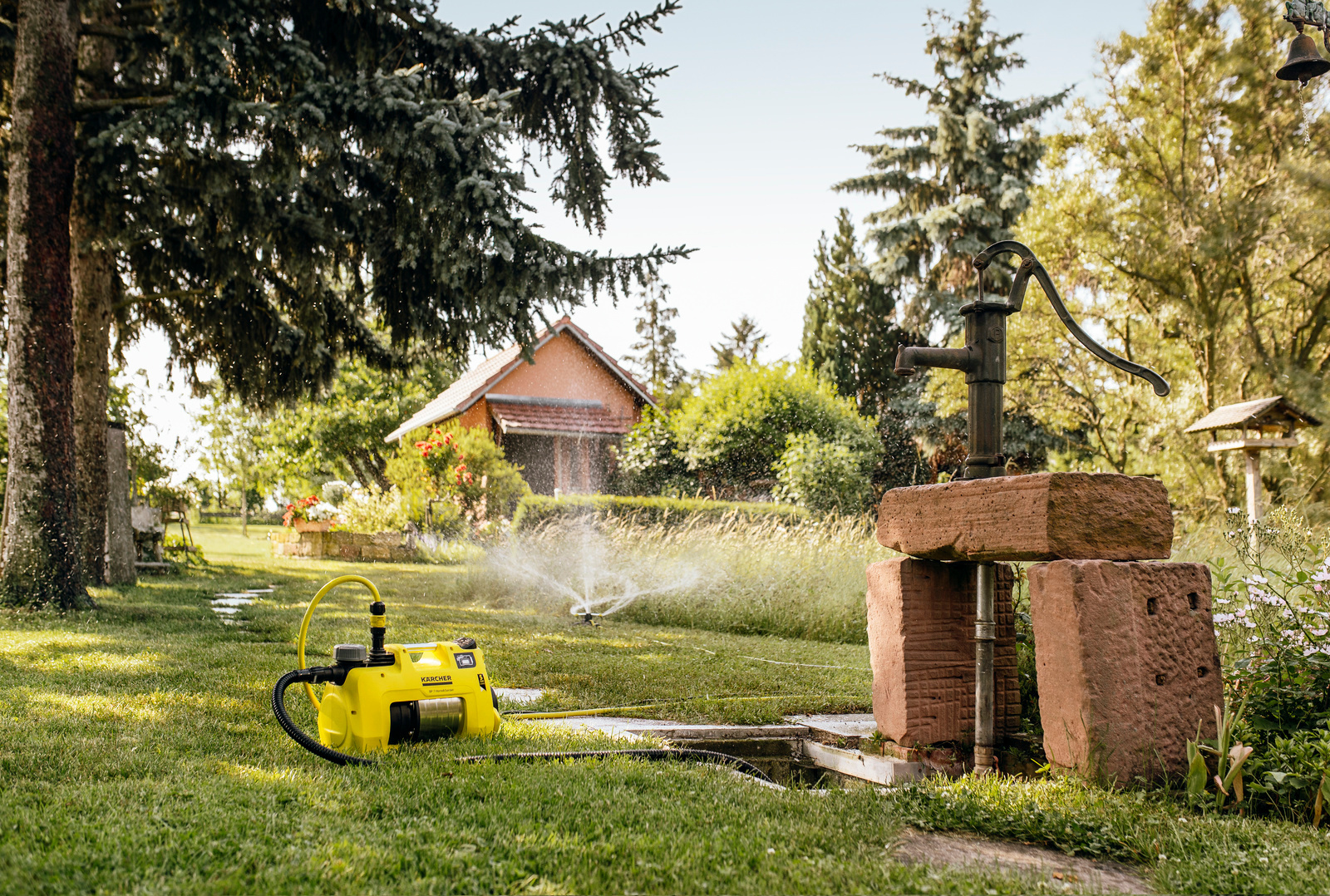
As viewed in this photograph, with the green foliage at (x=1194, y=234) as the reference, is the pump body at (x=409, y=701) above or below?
below

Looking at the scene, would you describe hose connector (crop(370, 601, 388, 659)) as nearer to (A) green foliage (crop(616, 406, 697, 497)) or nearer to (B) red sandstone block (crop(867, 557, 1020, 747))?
(B) red sandstone block (crop(867, 557, 1020, 747))

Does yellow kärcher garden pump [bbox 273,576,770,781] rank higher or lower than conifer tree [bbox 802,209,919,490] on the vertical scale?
lower

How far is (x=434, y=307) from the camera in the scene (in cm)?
928

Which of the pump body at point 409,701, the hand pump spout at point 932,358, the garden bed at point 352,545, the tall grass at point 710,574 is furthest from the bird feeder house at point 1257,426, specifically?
the garden bed at point 352,545

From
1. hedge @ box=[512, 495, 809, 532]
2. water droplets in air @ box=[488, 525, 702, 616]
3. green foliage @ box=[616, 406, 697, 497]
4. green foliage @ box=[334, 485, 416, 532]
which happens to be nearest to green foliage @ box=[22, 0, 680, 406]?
water droplets in air @ box=[488, 525, 702, 616]

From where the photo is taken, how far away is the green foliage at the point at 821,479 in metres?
17.7

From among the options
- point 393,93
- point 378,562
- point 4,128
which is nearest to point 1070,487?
point 393,93

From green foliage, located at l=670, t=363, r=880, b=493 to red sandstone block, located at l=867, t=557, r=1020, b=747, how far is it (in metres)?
15.7

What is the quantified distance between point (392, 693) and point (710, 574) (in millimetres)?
6819

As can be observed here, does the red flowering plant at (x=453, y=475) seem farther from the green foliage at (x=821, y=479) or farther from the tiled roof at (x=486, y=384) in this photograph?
the green foliage at (x=821, y=479)

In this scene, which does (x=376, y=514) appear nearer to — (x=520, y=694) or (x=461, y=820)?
(x=520, y=694)

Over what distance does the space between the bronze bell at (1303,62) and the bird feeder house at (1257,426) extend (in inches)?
252

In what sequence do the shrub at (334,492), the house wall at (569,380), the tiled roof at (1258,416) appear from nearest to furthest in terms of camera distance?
the tiled roof at (1258,416), the house wall at (569,380), the shrub at (334,492)

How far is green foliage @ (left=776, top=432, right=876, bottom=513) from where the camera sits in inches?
698
